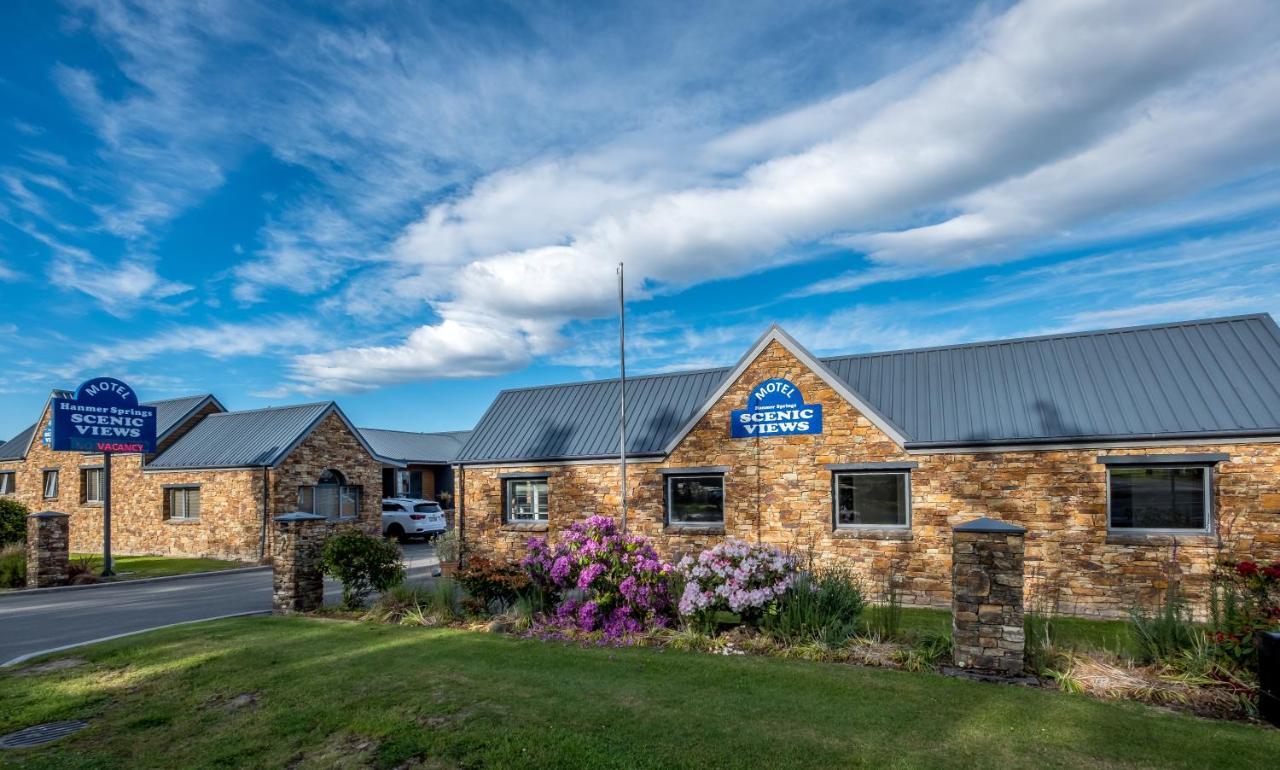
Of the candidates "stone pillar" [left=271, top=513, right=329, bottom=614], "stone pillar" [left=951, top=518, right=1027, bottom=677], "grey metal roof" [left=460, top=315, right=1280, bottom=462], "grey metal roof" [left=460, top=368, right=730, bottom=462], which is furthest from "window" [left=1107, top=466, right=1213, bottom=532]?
"stone pillar" [left=271, top=513, right=329, bottom=614]

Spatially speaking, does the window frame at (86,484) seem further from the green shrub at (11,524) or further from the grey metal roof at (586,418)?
the grey metal roof at (586,418)

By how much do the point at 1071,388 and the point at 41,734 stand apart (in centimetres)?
1678

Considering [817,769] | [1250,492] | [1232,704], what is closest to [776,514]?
[1250,492]

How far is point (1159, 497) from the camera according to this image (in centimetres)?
1315

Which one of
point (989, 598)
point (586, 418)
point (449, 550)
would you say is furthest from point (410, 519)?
point (989, 598)

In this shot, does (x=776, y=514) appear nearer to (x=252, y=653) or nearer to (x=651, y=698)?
(x=651, y=698)

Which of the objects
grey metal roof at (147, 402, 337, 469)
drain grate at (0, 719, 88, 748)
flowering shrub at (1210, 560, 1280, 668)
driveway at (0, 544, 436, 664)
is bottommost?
driveway at (0, 544, 436, 664)

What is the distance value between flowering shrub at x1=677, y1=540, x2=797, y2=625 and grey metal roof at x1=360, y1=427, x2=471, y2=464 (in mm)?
33274

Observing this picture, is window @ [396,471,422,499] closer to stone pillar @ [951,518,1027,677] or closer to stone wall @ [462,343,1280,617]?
stone wall @ [462,343,1280,617]

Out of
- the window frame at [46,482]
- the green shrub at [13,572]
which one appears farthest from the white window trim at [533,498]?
the window frame at [46,482]

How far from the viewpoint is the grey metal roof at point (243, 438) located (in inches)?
1040

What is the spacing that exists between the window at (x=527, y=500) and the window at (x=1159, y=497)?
13160 millimetres

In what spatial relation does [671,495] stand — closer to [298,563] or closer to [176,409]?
[298,563]

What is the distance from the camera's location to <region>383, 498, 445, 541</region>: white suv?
33.1 m
